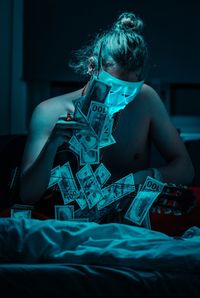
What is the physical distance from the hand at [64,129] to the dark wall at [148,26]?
1.61 metres

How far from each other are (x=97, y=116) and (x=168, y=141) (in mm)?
534

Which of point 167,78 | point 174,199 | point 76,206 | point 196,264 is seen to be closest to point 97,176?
point 76,206

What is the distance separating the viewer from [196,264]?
125cm

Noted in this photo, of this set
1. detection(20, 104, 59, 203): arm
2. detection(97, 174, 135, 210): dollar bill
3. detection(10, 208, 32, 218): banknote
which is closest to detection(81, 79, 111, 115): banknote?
detection(20, 104, 59, 203): arm

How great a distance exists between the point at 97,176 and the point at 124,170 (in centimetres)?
35

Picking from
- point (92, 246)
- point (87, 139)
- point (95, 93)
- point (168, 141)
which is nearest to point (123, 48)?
point (95, 93)

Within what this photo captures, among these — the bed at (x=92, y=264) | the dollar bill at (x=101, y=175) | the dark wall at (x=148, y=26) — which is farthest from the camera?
the dark wall at (x=148, y=26)

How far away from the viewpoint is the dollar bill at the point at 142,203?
5.75 feet

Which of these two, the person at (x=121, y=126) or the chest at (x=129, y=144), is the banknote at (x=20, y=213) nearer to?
the person at (x=121, y=126)

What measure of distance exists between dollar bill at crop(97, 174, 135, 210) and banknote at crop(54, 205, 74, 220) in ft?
0.31

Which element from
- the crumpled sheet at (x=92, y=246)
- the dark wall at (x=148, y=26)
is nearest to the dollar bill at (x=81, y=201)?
the crumpled sheet at (x=92, y=246)

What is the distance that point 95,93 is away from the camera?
1.80m

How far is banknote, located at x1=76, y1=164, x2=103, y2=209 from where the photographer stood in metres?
1.81

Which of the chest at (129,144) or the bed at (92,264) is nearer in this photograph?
the bed at (92,264)
